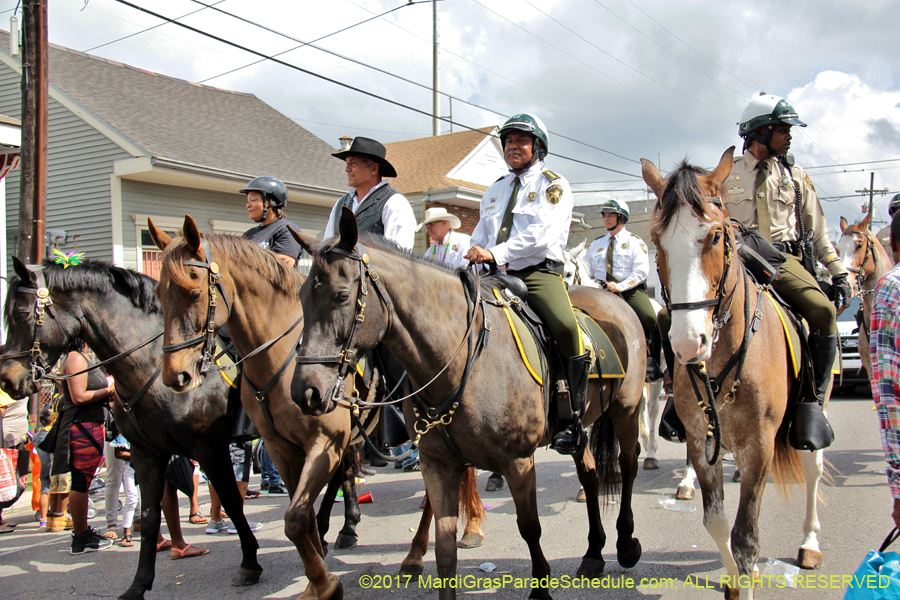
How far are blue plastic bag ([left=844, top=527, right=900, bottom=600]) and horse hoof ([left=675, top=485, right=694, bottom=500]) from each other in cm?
397

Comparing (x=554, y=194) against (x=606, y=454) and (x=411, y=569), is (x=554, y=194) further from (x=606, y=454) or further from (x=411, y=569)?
(x=411, y=569)

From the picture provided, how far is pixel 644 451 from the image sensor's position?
27.9 feet

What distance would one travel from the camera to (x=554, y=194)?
4.31m

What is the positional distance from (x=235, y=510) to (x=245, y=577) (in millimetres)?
483

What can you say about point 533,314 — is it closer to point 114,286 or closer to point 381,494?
point 114,286

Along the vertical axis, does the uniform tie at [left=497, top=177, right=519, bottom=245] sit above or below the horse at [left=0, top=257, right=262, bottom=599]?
above

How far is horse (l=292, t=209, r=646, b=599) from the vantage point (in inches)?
119

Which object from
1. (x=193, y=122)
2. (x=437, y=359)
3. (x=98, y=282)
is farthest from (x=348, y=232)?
(x=193, y=122)

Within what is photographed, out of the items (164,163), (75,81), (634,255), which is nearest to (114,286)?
(634,255)

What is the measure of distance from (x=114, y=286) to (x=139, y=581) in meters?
2.14

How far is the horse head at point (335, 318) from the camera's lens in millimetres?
2912

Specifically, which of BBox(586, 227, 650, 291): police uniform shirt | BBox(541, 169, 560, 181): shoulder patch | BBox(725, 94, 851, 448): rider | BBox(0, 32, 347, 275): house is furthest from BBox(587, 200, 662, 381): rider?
BBox(0, 32, 347, 275): house

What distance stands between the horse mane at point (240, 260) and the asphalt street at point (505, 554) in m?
2.20

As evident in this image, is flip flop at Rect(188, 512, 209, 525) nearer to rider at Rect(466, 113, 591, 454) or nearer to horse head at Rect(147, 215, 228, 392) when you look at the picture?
horse head at Rect(147, 215, 228, 392)
